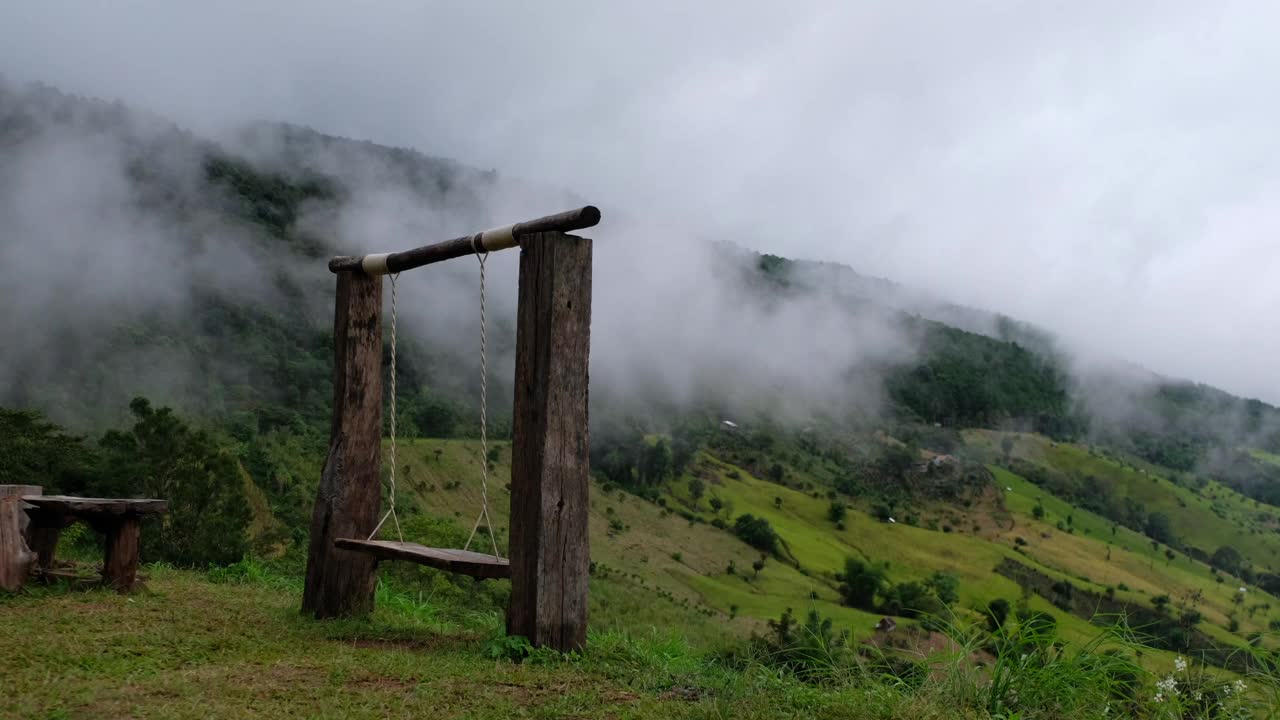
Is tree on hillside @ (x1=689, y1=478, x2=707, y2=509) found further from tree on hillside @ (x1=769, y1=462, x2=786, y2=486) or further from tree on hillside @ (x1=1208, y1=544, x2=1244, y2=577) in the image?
tree on hillside @ (x1=1208, y1=544, x2=1244, y2=577)

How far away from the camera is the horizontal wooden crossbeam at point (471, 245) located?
477 cm

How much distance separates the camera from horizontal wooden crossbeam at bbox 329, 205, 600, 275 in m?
4.77

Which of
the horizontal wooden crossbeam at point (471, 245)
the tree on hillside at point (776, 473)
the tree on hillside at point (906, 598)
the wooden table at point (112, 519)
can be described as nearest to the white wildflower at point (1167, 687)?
the horizontal wooden crossbeam at point (471, 245)

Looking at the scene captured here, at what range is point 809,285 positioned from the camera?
15150 cm

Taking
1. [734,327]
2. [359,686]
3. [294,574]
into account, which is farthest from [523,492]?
[734,327]

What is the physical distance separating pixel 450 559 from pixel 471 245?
1.91 metres

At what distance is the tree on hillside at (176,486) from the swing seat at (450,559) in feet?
17.3

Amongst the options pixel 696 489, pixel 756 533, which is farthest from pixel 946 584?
pixel 696 489

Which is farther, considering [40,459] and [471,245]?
[40,459]

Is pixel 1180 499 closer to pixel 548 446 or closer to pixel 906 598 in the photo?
pixel 906 598

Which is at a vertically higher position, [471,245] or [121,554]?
[471,245]

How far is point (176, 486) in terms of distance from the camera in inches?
423

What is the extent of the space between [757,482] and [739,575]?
93.8ft

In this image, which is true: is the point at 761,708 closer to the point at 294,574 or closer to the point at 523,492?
the point at 523,492
